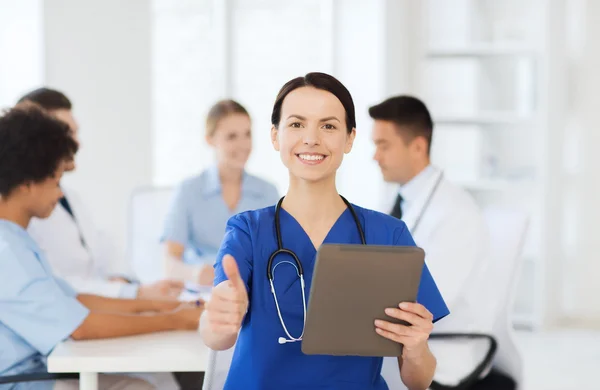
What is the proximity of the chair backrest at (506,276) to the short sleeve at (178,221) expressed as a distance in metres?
1.23

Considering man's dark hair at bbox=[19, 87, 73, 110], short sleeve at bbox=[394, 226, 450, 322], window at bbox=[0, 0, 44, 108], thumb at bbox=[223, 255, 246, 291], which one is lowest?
short sleeve at bbox=[394, 226, 450, 322]

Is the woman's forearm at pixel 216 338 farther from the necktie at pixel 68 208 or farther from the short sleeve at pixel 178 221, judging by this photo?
the short sleeve at pixel 178 221

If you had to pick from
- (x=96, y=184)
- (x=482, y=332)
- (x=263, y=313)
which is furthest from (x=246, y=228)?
(x=96, y=184)

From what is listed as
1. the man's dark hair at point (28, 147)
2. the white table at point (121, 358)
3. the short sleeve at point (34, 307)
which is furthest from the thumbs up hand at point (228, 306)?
the man's dark hair at point (28, 147)

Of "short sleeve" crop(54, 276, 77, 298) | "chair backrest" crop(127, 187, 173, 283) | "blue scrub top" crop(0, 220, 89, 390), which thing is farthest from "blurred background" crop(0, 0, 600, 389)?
"blue scrub top" crop(0, 220, 89, 390)

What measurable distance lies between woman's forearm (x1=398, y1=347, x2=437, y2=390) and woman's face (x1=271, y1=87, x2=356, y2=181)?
391 millimetres

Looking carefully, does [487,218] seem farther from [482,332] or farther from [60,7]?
[60,7]

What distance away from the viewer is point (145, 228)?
3602 millimetres

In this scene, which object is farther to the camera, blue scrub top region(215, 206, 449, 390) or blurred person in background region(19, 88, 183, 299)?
blurred person in background region(19, 88, 183, 299)

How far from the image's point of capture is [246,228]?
1734 mm

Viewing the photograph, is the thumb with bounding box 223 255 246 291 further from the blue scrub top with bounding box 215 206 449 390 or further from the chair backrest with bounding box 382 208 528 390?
the chair backrest with bounding box 382 208 528 390

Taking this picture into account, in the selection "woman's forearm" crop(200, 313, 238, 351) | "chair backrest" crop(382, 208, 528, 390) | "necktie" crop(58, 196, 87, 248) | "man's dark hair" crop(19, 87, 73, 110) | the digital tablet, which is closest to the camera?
the digital tablet

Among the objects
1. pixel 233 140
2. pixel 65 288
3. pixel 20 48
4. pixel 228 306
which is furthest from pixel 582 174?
pixel 228 306

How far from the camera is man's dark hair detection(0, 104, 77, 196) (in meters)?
2.29
